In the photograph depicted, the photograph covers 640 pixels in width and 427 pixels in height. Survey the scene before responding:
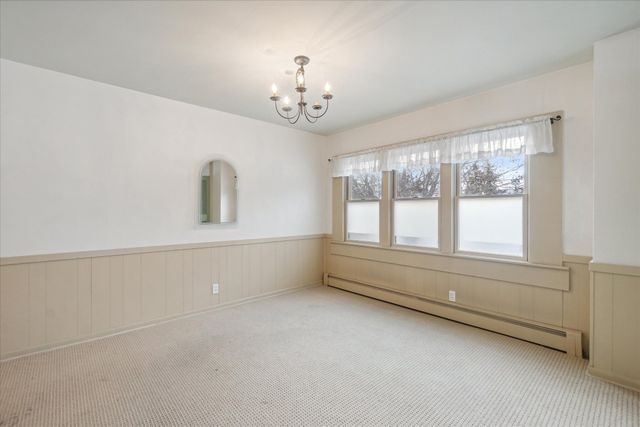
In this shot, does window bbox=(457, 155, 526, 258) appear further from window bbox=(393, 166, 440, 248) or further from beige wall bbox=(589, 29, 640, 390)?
beige wall bbox=(589, 29, 640, 390)

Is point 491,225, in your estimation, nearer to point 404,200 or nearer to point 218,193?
point 404,200

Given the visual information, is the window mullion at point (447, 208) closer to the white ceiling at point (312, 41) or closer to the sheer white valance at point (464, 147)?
the sheer white valance at point (464, 147)

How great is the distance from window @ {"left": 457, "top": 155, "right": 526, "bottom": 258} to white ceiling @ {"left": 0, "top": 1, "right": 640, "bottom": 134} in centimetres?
87

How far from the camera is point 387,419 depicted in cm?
188

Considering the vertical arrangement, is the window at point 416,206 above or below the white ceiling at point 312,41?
below

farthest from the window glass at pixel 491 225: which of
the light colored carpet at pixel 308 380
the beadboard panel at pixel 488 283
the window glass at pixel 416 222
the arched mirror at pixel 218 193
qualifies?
the arched mirror at pixel 218 193

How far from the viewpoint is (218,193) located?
3.97 m

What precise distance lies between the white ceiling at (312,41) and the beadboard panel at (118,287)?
6.19 feet

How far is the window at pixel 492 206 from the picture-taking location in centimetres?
312

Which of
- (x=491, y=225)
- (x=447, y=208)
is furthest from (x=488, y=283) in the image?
(x=447, y=208)

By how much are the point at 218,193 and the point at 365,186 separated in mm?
2194

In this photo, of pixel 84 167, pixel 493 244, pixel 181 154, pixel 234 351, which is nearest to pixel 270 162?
pixel 181 154

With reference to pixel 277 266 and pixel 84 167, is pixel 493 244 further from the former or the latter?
pixel 84 167

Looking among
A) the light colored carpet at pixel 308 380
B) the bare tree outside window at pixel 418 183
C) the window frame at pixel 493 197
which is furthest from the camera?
the bare tree outside window at pixel 418 183
